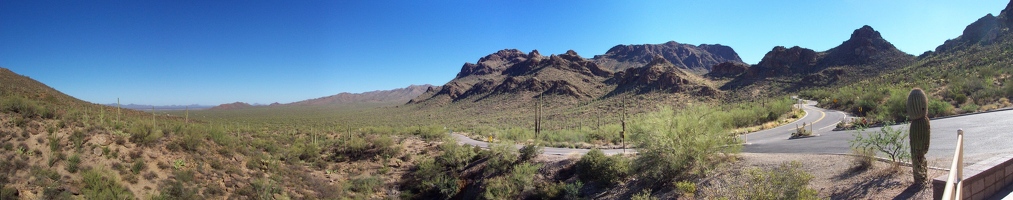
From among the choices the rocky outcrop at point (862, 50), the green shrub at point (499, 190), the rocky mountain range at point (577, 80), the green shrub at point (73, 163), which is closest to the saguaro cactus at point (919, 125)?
the green shrub at point (499, 190)

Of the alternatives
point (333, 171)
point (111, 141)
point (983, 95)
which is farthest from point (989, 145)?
point (111, 141)

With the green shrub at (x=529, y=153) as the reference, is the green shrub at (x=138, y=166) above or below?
above

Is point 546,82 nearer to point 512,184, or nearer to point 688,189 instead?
point 512,184

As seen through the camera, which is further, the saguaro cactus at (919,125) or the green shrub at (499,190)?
the green shrub at (499,190)

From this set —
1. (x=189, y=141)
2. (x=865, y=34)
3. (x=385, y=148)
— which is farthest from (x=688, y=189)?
(x=865, y=34)

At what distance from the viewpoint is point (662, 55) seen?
589ft

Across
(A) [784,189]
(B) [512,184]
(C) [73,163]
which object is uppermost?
(A) [784,189]

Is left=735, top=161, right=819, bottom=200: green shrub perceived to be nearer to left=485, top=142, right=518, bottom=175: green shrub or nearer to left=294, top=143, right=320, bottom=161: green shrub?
left=485, top=142, right=518, bottom=175: green shrub

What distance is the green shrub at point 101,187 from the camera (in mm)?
12102

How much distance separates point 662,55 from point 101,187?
7374 inches

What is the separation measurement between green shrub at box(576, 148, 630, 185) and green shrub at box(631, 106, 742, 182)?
1.87m

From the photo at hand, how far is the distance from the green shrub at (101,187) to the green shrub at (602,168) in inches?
630

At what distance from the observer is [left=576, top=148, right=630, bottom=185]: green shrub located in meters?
16.1

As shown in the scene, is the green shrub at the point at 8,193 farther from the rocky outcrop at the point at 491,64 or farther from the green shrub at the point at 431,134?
the rocky outcrop at the point at 491,64
